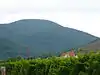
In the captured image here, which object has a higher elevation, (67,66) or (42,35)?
(42,35)

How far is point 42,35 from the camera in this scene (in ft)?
347

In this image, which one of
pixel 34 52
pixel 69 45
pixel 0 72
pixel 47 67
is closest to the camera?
pixel 47 67

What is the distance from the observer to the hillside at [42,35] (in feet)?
330

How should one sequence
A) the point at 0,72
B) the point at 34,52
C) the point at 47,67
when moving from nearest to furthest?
1. the point at 47,67
2. the point at 0,72
3. the point at 34,52

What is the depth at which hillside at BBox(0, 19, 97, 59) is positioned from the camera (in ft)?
Result: 330

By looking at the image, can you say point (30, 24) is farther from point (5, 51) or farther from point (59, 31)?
point (5, 51)

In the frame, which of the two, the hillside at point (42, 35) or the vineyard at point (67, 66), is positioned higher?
the hillside at point (42, 35)

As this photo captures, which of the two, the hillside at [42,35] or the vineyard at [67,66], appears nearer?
the vineyard at [67,66]

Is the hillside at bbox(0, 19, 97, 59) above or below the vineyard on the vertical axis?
above

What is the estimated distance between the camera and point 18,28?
106375 millimetres

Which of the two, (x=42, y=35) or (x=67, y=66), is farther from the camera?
(x=42, y=35)

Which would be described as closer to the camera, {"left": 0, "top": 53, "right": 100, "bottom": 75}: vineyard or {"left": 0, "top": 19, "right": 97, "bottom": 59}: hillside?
{"left": 0, "top": 53, "right": 100, "bottom": 75}: vineyard

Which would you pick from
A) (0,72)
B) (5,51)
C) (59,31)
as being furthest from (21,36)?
(0,72)

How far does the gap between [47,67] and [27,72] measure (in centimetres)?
87
